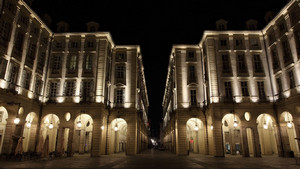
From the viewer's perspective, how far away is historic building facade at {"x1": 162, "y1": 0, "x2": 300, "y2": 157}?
30.9 meters

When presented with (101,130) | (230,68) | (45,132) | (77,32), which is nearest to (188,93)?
(230,68)

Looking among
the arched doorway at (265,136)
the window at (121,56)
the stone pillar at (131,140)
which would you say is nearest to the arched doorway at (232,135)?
the arched doorway at (265,136)

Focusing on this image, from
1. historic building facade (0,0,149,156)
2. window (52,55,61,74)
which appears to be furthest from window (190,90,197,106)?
window (52,55,61,74)

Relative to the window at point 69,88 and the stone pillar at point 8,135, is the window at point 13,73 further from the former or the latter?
the window at point 69,88

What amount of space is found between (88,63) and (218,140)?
78.7ft

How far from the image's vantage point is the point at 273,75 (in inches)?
1355

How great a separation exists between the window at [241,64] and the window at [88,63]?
2460 cm

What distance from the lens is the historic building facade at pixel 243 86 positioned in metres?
30.9

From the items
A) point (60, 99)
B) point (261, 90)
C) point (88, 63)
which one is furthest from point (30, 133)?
point (261, 90)

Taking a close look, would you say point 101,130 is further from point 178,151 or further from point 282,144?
point 282,144

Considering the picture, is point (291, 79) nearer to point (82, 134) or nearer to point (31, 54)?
point (82, 134)

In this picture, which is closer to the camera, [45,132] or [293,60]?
[293,60]

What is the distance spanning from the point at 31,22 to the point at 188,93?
2723 centimetres

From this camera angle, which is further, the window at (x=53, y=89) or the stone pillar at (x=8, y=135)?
the window at (x=53, y=89)
